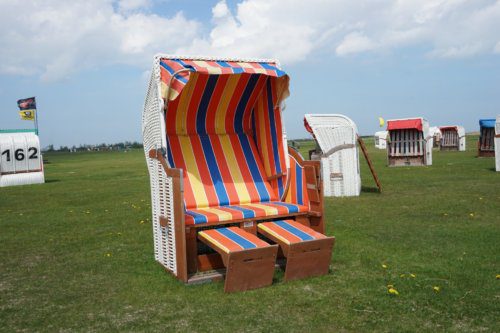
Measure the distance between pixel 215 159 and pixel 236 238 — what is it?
2.24 meters

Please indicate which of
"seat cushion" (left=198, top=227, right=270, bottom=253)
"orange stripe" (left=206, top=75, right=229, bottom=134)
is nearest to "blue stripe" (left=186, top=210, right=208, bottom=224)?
"seat cushion" (left=198, top=227, right=270, bottom=253)

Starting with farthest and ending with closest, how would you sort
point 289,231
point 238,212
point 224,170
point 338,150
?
point 338,150
point 224,170
point 238,212
point 289,231

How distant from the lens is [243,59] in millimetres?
6809

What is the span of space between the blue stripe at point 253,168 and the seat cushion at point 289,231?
3.54 feet

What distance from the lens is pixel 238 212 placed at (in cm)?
607

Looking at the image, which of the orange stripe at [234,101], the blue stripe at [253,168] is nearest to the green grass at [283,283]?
the blue stripe at [253,168]

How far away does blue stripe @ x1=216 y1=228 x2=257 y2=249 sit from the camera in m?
5.21

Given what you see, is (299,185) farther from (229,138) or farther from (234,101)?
(234,101)

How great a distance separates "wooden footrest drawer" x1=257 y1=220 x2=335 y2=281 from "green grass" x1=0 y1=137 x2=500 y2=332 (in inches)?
6.1

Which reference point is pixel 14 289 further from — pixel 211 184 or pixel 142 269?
pixel 211 184

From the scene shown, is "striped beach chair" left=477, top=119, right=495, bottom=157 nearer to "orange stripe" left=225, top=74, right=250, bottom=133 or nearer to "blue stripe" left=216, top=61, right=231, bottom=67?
"orange stripe" left=225, top=74, right=250, bottom=133

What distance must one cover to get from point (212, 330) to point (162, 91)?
315cm

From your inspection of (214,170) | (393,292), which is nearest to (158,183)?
(214,170)

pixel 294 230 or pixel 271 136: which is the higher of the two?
pixel 271 136
